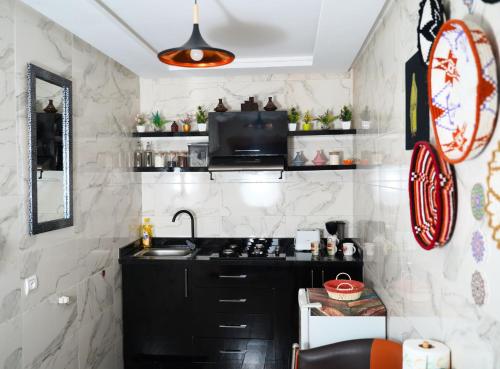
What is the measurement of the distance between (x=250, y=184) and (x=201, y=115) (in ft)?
2.56

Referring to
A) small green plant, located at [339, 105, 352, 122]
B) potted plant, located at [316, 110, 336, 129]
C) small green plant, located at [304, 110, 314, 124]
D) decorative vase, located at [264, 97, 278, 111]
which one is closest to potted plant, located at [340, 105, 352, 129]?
small green plant, located at [339, 105, 352, 122]

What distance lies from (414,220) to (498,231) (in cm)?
73

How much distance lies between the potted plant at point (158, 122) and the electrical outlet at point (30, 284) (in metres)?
1.98

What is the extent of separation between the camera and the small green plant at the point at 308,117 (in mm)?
4012

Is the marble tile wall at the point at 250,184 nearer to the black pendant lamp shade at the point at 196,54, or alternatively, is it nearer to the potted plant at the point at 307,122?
the potted plant at the point at 307,122

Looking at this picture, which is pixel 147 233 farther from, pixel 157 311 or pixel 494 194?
pixel 494 194

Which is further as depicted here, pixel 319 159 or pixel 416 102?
pixel 319 159

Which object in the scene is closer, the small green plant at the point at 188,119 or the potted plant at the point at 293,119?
the potted plant at the point at 293,119

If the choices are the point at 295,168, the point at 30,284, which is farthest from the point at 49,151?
the point at 295,168

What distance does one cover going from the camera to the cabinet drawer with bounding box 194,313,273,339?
3.63 metres

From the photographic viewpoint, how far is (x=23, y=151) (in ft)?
8.07

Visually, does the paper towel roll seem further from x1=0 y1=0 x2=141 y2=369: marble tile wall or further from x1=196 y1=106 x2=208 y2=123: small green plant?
x1=196 y1=106 x2=208 y2=123: small green plant

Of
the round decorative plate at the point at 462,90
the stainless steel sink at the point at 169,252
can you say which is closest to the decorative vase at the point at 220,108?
the stainless steel sink at the point at 169,252

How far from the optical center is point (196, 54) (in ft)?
7.38
